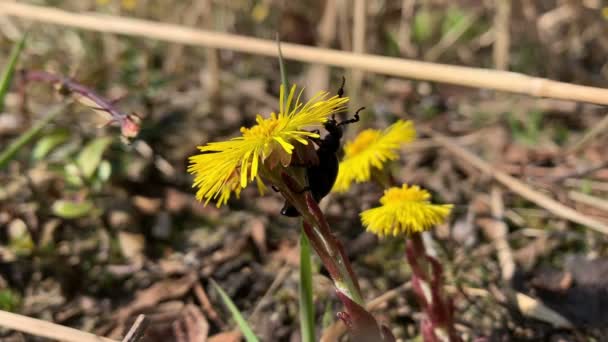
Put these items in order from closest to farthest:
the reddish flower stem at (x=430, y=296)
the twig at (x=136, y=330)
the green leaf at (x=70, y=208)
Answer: the twig at (x=136, y=330), the reddish flower stem at (x=430, y=296), the green leaf at (x=70, y=208)

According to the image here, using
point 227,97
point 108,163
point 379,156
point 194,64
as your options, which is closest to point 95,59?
point 194,64

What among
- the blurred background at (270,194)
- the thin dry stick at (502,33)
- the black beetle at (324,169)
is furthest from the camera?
the thin dry stick at (502,33)

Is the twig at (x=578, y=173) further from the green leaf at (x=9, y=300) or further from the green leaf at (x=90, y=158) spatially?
the green leaf at (x=9, y=300)

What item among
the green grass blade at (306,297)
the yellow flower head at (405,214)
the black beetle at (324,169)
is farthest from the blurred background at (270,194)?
the black beetle at (324,169)

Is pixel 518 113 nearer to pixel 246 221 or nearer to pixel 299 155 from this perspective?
pixel 246 221

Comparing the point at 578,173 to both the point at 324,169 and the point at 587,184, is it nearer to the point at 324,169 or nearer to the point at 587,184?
the point at 587,184

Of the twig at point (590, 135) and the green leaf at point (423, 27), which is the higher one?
the green leaf at point (423, 27)

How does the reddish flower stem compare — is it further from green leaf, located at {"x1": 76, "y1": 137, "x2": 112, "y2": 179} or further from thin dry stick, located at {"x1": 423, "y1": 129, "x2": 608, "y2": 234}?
green leaf, located at {"x1": 76, "y1": 137, "x2": 112, "y2": 179}
